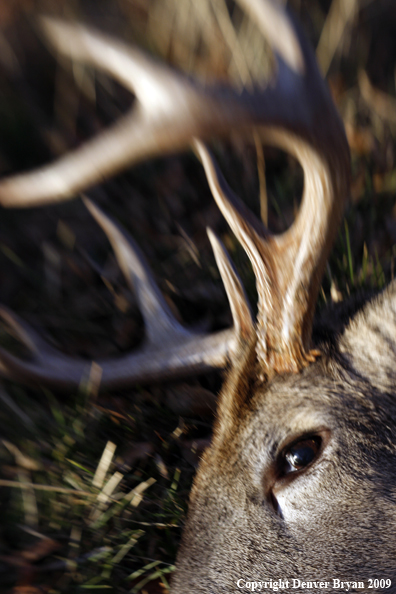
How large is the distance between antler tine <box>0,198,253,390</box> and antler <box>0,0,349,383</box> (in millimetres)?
191

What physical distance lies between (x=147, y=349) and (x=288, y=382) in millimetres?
800

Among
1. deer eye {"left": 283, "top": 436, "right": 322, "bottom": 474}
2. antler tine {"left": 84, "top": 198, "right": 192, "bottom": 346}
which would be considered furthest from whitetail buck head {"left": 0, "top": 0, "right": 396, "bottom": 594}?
antler tine {"left": 84, "top": 198, "right": 192, "bottom": 346}

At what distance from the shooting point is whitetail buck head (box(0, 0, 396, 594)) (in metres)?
1.27

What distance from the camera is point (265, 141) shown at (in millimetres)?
1448

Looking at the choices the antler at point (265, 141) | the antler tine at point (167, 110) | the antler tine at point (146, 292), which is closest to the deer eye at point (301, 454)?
the antler at point (265, 141)

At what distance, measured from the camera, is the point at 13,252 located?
3645 mm

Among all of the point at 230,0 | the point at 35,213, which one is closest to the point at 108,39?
the point at 35,213

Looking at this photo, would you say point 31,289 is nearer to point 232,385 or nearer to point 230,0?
point 232,385

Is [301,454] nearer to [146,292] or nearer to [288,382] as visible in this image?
[288,382]

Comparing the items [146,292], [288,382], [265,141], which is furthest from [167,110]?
[146,292]

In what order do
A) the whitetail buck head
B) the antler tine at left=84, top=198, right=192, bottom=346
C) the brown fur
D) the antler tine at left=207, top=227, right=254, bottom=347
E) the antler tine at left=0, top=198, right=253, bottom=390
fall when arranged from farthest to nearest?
the antler tine at left=84, top=198, right=192, bottom=346 < the antler tine at left=0, top=198, right=253, bottom=390 < the antler tine at left=207, top=227, right=254, bottom=347 < the brown fur < the whitetail buck head

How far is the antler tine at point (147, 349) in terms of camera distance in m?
2.00

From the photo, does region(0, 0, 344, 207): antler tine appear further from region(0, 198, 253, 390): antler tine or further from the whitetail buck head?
region(0, 198, 253, 390): antler tine

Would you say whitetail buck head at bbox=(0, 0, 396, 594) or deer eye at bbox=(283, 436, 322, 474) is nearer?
whitetail buck head at bbox=(0, 0, 396, 594)
